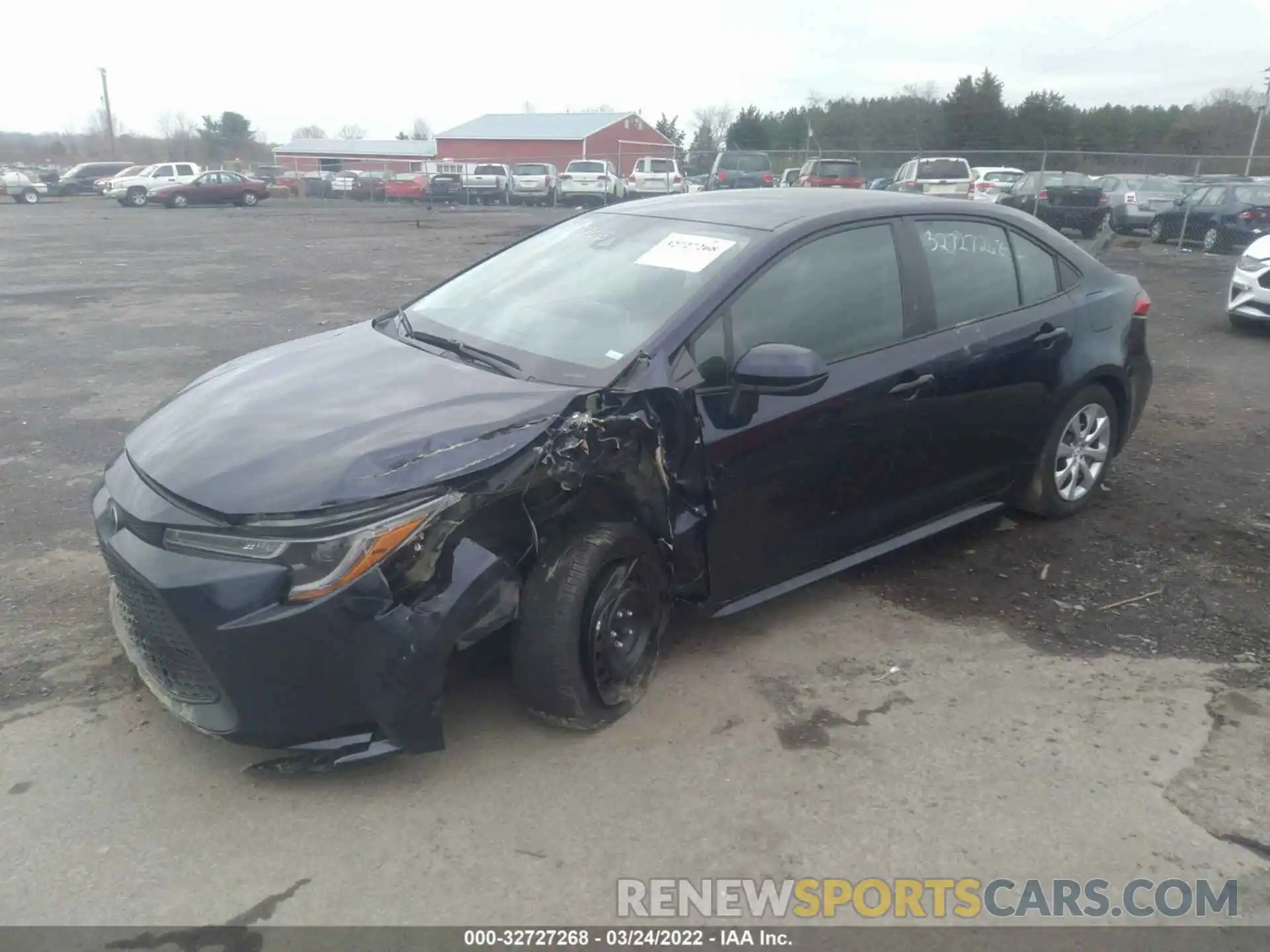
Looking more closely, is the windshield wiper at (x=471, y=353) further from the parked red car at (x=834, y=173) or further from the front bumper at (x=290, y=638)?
the parked red car at (x=834, y=173)

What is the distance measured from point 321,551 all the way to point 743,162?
2851 centimetres

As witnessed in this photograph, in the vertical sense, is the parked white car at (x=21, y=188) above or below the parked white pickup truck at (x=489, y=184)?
below

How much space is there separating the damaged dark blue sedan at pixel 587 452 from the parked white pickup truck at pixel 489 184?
119 ft

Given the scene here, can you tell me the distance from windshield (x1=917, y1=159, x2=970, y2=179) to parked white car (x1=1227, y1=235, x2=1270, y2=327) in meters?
14.6

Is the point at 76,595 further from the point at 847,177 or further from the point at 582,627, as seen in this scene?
the point at 847,177

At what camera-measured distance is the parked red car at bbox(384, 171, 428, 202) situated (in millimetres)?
42875

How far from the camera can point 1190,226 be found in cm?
1995

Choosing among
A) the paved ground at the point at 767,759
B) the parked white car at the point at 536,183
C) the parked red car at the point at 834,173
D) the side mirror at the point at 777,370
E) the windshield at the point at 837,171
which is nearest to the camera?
the paved ground at the point at 767,759

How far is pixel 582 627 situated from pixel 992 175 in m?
29.1

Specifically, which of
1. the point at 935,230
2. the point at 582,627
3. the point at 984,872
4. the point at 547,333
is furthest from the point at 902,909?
the point at 935,230

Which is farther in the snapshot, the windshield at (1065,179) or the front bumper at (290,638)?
the windshield at (1065,179)

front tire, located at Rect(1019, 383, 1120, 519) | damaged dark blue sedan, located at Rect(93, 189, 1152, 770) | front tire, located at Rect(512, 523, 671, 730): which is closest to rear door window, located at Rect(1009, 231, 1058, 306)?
damaged dark blue sedan, located at Rect(93, 189, 1152, 770)

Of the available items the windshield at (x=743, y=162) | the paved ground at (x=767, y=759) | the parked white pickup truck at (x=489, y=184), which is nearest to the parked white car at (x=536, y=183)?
the parked white pickup truck at (x=489, y=184)

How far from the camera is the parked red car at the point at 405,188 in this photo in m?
42.9
